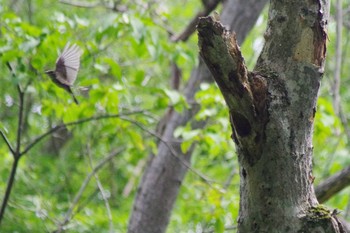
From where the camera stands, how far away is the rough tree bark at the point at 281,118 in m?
1.55

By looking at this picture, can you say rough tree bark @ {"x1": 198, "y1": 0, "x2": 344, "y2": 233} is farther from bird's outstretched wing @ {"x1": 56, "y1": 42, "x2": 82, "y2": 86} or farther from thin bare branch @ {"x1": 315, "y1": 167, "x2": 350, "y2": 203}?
bird's outstretched wing @ {"x1": 56, "y1": 42, "x2": 82, "y2": 86}

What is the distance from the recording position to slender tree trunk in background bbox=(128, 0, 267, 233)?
351cm

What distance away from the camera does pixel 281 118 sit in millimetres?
1580

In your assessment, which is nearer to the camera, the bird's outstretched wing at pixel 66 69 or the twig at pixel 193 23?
the bird's outstretched wing at pixel 66 69

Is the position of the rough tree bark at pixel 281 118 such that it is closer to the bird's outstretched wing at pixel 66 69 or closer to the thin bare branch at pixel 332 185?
the thin bare branch at pixel 332 185

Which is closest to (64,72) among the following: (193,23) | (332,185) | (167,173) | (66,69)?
(66,69)

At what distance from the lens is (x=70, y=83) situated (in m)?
2.48

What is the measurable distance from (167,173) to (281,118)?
206 cm

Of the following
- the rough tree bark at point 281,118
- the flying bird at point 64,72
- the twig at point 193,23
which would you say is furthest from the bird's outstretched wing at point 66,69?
the twig at point 193,23

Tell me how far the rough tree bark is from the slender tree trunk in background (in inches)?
A: 74.1

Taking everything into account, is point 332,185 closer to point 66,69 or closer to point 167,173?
point 66,69

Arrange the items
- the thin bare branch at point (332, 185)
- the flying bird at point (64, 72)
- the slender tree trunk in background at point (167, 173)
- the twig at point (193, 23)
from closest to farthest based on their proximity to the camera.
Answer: the thin bare branch at point (332, 185), the flying bird at point (64, 72), the slender tree trunk in background at point (167, 173), the twig at point (193, 23)

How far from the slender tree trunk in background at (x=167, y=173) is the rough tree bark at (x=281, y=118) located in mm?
1881

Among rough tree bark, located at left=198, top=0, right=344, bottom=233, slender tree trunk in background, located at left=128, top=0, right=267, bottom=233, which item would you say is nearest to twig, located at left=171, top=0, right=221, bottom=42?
slender tree trunk in background, located at left=128, top=0, right=267, bottom=233
